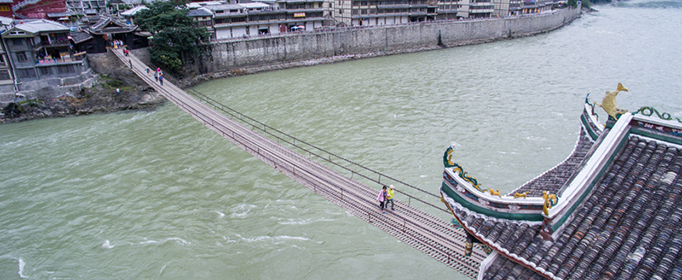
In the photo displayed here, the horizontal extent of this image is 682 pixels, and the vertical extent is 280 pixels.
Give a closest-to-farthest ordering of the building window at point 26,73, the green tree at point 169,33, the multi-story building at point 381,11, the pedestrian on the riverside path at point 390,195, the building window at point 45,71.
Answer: the pedestrian on the riverside path at point 390,195 < the building window at point 26,73 < the building window at point 45,71 < the green tree at point 169,33 < the multi-story building at point 381,11

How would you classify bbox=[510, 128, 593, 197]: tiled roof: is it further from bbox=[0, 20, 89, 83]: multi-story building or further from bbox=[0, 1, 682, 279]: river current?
A: bbox=[0, 20, 89, 83]: multi-story building

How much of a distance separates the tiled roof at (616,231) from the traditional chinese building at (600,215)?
20 mm

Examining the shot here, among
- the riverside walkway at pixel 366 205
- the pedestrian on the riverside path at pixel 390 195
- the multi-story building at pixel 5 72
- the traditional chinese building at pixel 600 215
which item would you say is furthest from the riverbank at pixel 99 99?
the traditional chinese building at pixel 600 215

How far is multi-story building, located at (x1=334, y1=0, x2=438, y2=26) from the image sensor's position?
74938mm

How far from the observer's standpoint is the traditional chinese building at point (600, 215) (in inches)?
339

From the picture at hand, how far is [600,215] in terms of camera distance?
9.70 m

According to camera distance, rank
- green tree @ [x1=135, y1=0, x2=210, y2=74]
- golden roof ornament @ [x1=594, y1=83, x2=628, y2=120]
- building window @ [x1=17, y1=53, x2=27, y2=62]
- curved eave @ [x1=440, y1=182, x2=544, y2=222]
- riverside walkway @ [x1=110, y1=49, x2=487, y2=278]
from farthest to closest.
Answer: green tree @ [x1=135, y1=0, x2=210, y2=74] < building window @ [x1=17, y1=53, x2=27, y2=62] < riverside walkway @ [x1=110, y1=49, x2=487, y2=278] < golden roof ornament @ [x1=594, y1=83, x2=628, y2=120] < curved eave @ [x1=440, y1=182, x2=544, y2=222]

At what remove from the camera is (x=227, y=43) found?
184ft

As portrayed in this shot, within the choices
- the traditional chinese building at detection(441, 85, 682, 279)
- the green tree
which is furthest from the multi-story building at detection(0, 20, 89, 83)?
the traditional chinese building at detection(441, 85, 682, 279)

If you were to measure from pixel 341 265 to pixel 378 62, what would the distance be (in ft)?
168

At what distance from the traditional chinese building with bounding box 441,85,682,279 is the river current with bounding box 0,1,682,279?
8568 mm

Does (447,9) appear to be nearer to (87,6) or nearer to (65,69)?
(87,6)

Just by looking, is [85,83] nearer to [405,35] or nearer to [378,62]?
[378,62]

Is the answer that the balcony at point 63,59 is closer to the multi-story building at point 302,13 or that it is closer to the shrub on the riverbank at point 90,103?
the shrub on the riverbank at point 90,103
